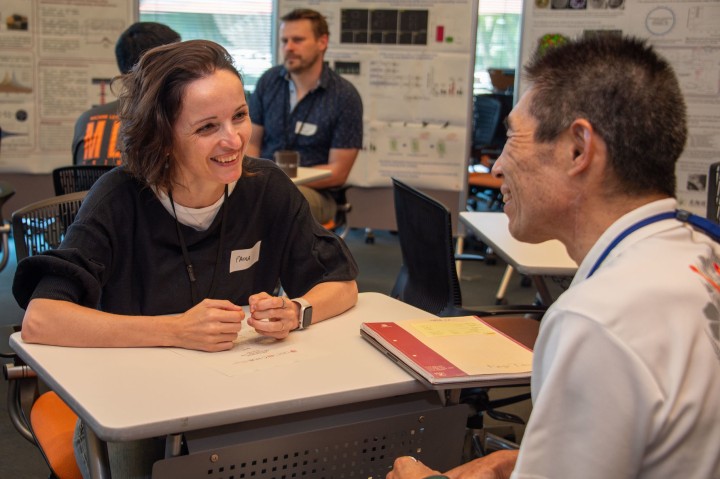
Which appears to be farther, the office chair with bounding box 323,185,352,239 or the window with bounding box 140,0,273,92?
the window with bounding box 140,0,273,92

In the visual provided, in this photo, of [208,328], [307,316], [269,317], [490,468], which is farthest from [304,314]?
[490,468]

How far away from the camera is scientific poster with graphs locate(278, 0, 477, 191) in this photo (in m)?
5.67

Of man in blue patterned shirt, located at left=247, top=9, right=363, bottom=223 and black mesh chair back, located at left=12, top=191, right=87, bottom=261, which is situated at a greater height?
man in blue patterned shirt, located at left=247, top=9, right=363, bottom=223

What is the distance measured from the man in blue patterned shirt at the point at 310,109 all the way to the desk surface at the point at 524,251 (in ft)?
4.20

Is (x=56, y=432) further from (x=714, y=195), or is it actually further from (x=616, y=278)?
(x=714, y=195)

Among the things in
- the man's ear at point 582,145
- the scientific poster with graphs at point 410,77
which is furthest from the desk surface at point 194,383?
the scientific poster with graphs at point 410,77

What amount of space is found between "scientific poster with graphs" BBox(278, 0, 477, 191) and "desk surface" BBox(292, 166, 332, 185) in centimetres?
173

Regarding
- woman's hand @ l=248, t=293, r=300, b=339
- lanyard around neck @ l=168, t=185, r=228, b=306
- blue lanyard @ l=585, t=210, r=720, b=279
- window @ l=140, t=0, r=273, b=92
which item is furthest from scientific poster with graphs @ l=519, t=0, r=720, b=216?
blue lanyard @ l=585, t=210, r=720, b=279

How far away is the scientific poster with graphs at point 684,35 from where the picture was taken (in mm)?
5238

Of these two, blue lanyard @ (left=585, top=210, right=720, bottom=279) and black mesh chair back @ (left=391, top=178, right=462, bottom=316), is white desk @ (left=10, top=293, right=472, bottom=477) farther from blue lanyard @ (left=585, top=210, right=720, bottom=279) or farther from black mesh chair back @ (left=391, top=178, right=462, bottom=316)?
black mesh chair back @ (left=391, top=178, right=462, bottom=316)

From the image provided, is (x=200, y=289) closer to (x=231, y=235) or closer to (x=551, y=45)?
(x=231, y=235)

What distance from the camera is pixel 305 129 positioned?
14.7ft

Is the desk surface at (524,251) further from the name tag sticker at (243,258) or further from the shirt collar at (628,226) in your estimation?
the shirt collar at (628,226)

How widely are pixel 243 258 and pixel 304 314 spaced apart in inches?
12.8
